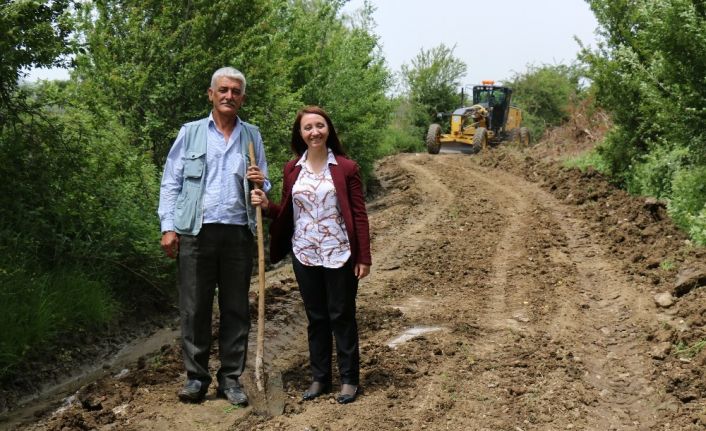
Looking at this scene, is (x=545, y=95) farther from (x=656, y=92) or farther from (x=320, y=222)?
(x=320, y=222)

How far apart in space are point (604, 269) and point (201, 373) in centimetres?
609

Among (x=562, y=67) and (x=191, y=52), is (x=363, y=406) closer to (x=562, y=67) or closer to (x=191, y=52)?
(x=191, y=52)

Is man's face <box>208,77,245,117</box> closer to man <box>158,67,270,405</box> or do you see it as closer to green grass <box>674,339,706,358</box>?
man <box>158,67,270,405</box>

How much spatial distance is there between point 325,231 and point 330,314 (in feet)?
1.85

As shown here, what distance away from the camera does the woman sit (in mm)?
5072

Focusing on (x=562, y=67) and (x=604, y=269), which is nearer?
(x=604, y=269)

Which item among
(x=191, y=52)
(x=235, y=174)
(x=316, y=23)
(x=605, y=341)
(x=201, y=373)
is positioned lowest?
(x=605, y=341)

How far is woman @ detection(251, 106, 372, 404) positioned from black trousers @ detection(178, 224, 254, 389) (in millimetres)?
271

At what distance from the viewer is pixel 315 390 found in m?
5.32

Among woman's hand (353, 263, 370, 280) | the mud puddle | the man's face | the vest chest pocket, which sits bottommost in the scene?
the mud puddle

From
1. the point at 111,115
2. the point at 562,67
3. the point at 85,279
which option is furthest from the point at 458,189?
the point at 562,67

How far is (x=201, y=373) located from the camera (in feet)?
17.3

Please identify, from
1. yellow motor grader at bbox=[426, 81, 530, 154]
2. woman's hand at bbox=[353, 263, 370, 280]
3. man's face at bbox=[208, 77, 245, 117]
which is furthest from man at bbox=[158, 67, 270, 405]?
yellow motor grader at bbox=[426, 81, 530, 154]

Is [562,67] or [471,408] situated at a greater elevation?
[562,67]
